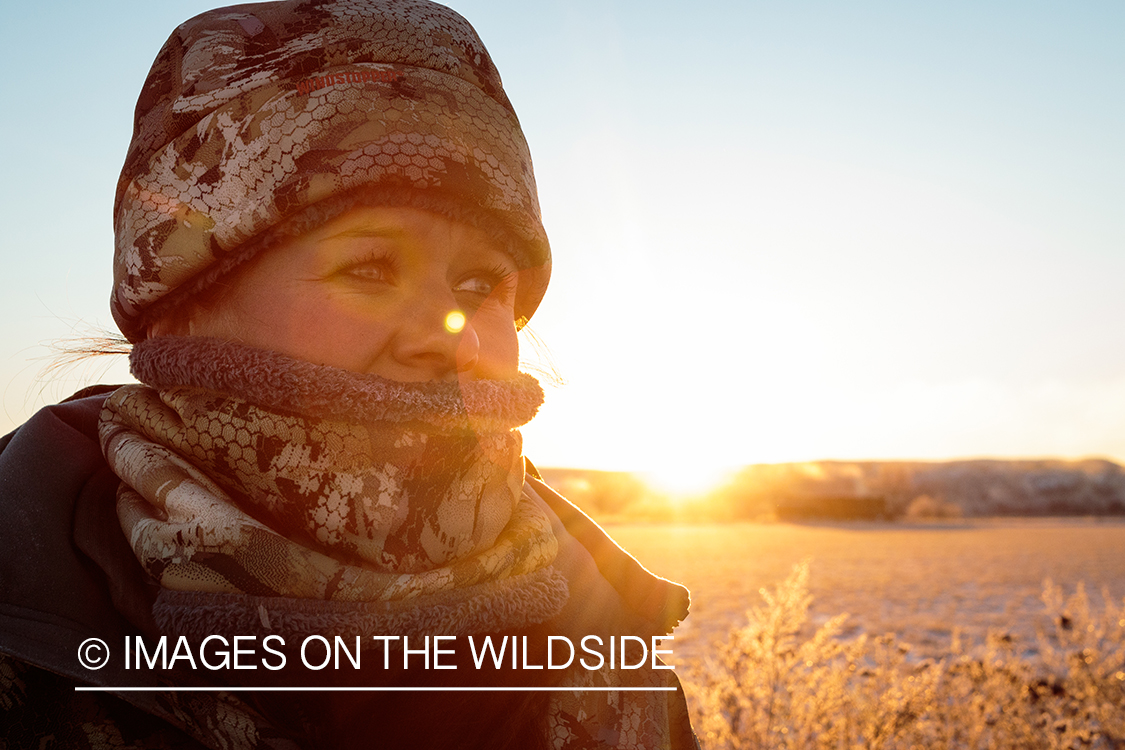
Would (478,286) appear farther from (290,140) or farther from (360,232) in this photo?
(290,140)

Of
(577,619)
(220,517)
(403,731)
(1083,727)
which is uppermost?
(220,517)

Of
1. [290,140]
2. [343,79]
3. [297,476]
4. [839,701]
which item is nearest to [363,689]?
[297,476]

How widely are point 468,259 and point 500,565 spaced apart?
577mm

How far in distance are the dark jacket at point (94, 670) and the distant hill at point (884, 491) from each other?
171 feet

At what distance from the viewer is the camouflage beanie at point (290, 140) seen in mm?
1220

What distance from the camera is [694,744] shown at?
1536 millimetres

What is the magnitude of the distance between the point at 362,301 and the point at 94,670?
2.28 ft

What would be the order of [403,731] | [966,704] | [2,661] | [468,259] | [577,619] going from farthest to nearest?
[966,704], [577,619], [468,259], [403,731], [2,661]

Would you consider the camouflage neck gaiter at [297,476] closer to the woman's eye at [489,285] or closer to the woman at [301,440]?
the woman at [301,440]

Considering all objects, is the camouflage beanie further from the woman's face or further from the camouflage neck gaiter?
the camouflage neck gaiter

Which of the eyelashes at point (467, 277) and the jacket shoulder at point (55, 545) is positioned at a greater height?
the eyelashes at point (467, 277)

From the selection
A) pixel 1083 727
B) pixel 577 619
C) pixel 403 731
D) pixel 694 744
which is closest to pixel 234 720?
pixel 403 731

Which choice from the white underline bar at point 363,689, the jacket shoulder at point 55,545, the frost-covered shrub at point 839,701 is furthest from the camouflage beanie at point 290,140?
the frost-covered shrub at point 839,701

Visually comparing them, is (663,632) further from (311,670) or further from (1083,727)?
(1083,727)
